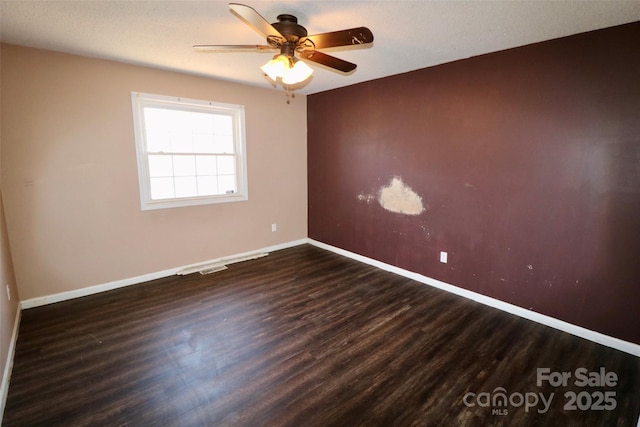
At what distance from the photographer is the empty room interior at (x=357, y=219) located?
1.88 meters

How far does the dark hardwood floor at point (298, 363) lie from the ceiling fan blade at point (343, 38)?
214 centimetres

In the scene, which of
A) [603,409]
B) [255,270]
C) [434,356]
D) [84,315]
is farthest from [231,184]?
[603,409]

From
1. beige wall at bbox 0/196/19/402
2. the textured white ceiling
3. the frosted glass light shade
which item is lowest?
beige wall at bbox 0/196/19/402

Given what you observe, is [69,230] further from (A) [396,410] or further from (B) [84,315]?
(A) [396,410]

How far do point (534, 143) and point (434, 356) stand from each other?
199 centimetres

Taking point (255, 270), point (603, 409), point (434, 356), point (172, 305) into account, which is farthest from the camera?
point (255, 270)

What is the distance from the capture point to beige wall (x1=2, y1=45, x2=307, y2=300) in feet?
8.76

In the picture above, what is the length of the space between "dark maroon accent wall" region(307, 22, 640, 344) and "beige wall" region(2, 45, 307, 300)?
7.18ft

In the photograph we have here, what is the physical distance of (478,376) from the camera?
200cm

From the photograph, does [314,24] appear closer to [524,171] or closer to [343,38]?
[343,38]

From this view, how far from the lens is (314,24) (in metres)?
2.17

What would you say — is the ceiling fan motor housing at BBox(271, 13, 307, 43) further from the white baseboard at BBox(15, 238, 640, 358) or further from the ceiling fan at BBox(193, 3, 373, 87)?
the white baseboard at BBox(15, 238, 640, 358)

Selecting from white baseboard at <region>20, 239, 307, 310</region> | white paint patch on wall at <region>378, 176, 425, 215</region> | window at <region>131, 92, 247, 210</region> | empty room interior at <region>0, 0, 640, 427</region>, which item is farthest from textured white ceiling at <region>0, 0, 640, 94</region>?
white baseboard at <region>20, 239, 307, 310</region>

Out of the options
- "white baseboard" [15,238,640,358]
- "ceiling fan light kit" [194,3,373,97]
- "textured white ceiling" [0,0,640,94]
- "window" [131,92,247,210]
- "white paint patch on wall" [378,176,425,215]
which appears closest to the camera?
"ceiling fan light kit" [194,3,373,97]
